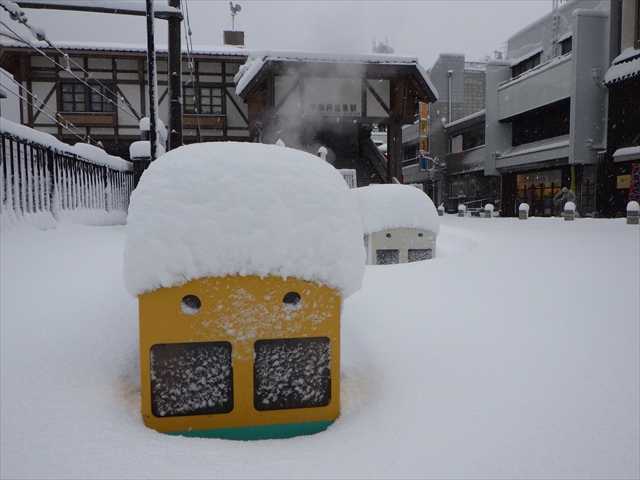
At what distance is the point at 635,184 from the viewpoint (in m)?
15.6

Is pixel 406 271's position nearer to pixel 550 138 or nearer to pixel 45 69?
pixel 45 69

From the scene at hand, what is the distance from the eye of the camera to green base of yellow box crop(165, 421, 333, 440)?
143 cm

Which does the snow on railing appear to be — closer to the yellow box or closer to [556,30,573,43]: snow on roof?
the yellow box

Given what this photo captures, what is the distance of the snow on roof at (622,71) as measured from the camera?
595 inches

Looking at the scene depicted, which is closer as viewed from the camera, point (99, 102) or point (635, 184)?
point (635, 184)

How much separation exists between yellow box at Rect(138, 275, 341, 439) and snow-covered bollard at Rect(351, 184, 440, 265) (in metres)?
3.79

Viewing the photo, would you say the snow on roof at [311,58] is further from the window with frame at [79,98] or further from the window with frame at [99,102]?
the window with frame at [79,98]

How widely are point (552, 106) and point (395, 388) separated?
22797mm

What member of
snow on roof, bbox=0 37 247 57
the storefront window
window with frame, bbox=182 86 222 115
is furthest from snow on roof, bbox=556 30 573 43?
window with frame, bbox=182 86 222 115

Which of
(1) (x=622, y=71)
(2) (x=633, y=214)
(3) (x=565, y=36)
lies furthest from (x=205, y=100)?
(3) (x=565, y=36)

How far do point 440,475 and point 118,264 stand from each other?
2.51 m

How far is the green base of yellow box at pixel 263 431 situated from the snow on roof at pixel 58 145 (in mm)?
3243

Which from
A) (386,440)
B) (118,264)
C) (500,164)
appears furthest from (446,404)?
(500,164)

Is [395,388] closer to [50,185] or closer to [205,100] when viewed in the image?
[50,185]
